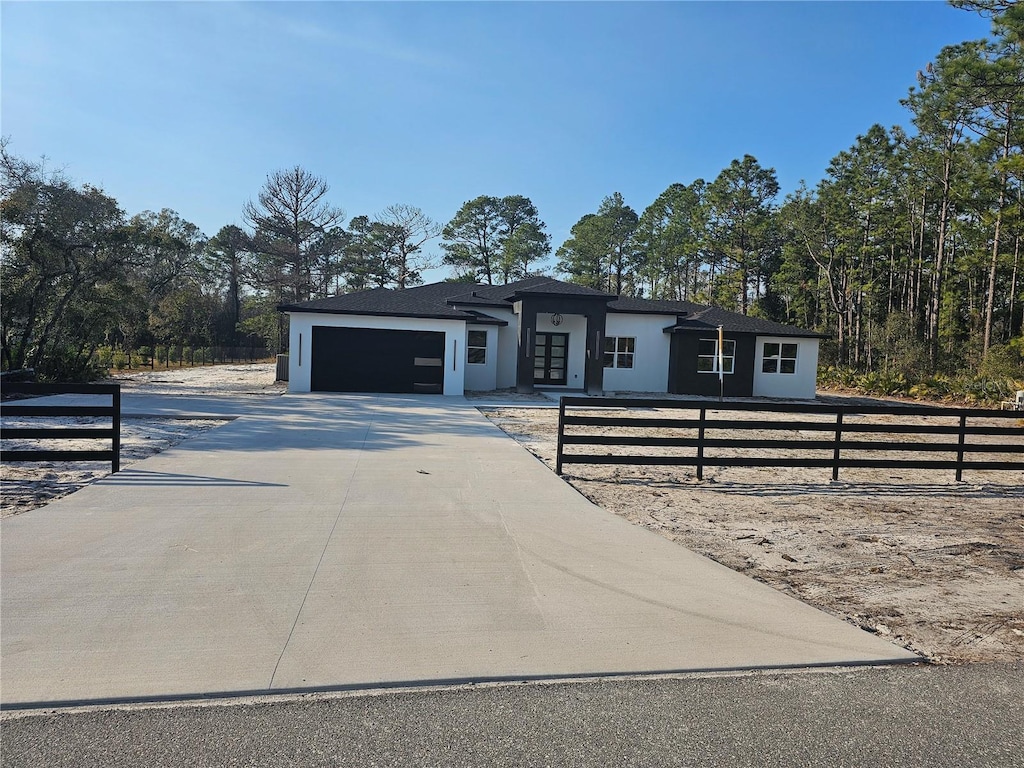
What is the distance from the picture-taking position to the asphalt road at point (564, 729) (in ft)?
8.78

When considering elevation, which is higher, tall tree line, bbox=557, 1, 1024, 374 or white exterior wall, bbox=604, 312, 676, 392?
tall tree line, bbox=557, 1, 1024, 374

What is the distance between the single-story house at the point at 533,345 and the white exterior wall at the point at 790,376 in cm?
4

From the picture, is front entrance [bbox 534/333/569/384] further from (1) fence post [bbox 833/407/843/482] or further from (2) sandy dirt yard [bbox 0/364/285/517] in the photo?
(1) fence post [bbox 833/407/843/482]

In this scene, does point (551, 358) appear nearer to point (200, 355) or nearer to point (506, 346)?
point (506, 346)

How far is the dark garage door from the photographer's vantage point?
2133 cm

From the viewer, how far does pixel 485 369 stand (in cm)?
2383

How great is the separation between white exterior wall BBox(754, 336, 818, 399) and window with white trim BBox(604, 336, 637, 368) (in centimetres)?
479

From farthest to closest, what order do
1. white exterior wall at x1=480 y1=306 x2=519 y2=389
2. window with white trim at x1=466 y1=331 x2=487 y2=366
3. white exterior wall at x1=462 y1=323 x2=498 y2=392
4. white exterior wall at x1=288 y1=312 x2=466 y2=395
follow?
1. white exterior wall at x1=480 y1=306 x2=519 y2=389
2. window with white trim at x1=466 y1=331 x2=487 y2=366
3. white exterior wall at x1=462 y1=323 x2=498 y2=392
4. white exterior wall at x1=288 y1=312 x2=466 y2=395

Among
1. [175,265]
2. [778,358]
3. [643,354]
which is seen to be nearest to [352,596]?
[643,354]

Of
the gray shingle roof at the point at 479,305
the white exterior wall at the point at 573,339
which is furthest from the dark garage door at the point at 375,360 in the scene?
the white exterior wall at the point at 573,339

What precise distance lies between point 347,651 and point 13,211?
19.9m

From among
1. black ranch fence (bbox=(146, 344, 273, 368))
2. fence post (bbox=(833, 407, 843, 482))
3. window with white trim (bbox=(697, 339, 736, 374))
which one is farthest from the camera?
black ranch fence (bbox=(146, 344, 273, 368))

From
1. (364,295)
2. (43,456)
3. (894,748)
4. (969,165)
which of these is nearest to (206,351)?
(364,295)

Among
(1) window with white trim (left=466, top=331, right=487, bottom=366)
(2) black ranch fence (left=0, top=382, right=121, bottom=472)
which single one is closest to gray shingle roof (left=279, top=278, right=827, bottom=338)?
(1) window with white trim (left=466, top=331, right=487, bottom=366)
